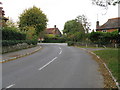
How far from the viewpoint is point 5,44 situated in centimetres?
2075

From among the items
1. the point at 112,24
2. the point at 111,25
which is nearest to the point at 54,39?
the point at 111,25

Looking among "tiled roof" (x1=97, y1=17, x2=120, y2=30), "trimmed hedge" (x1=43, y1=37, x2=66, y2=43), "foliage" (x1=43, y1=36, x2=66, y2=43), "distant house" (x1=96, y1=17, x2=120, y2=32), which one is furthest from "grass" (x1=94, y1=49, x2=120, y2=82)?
"foliage" (x1=43, y1=36, x2=66, y2=43)

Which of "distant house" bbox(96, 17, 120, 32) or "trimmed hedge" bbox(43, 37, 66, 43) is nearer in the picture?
"distant house" bbox(96, 17, 120, 32)

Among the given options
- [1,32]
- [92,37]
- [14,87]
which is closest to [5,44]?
[1,32]

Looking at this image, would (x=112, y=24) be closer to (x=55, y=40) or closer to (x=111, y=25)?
(x=111, y=25)

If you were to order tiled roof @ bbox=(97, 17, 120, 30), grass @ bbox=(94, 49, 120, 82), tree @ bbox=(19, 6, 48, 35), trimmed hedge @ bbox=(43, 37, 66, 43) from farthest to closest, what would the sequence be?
trimmed hedge @ bbox=(43, 37, 66, 43) < tiled roof @ bbox=(97, 17, 120, 30) < tree @ bbox=(19, 6, 48, 35) < grass @ bbox=(94, 49, 120, 82)

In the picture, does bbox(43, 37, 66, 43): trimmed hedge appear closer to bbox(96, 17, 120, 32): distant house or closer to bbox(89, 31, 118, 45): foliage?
bbox(96, 17, 120, 32): distant house

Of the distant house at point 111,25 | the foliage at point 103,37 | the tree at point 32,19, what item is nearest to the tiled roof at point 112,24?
the distant house at point 111,25

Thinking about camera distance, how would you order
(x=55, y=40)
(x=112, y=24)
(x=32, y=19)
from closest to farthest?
(x=32, y=19)
(x=112, y=24)
(x=55, y=40)

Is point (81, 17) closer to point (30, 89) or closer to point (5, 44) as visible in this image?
point (5, 44)

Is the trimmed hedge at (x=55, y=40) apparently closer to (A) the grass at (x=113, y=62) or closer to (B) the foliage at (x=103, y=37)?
(B) the foliage at (x=103, y=37)

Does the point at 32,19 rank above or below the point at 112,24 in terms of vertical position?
above

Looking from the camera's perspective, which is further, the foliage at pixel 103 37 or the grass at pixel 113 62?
the foliage at pixel 103 37

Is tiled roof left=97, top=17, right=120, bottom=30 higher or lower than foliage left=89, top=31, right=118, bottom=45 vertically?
higher
